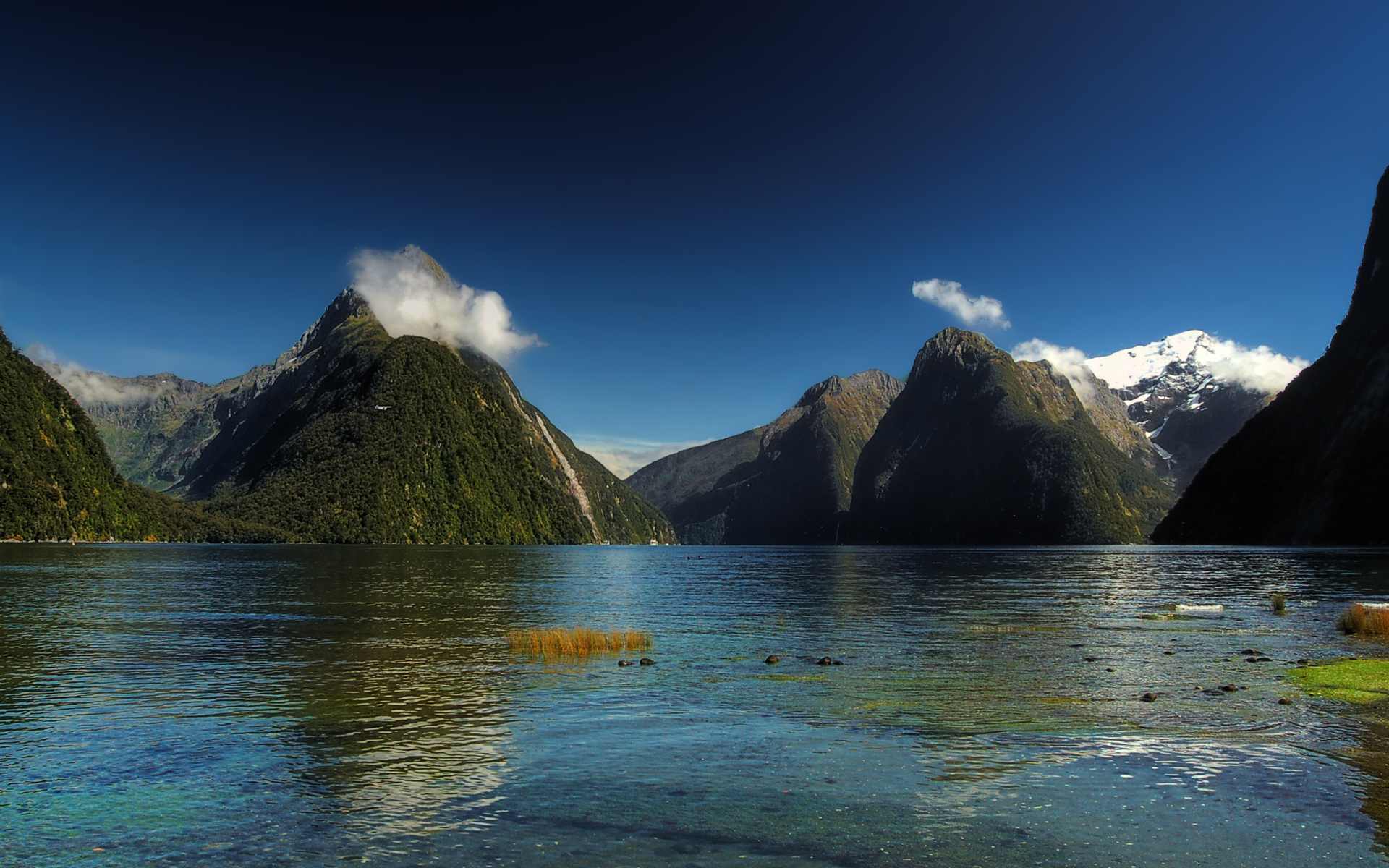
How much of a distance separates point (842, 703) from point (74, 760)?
74.4 ft

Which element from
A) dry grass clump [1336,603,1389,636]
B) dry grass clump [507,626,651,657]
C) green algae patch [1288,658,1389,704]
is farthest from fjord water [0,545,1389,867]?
dry grass clump [1336,603,1389,636]

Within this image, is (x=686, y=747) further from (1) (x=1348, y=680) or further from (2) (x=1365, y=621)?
(2) (x=1365, y=621)

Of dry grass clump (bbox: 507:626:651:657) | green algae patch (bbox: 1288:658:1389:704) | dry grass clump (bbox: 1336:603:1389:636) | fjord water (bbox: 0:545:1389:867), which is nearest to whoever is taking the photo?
fjord water (bbox: 0:545:1389:867)

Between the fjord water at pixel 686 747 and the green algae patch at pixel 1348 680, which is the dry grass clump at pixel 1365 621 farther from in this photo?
the green algae patch at pixel 1348 680

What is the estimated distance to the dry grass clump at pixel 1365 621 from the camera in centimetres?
4994

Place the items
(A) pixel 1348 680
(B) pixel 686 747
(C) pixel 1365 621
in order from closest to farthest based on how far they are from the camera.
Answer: (B) pixel 686 747
(A) pixel 1348 680
(C) pixel 1365 621

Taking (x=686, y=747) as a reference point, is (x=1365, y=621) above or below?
above

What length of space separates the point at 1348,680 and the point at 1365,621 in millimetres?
21597

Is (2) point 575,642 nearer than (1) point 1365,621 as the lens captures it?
Yes

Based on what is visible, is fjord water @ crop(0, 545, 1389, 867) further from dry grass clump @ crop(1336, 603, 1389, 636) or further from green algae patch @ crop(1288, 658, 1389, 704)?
dry grass clump @ crop(1336, 603, 1389, 636)

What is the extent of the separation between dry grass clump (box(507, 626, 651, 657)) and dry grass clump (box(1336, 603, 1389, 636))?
40.8 m

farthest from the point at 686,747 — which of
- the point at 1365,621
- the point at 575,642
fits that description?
the point at 1365,621

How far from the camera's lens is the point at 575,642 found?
46.2m

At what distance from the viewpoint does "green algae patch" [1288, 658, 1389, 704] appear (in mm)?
31312
